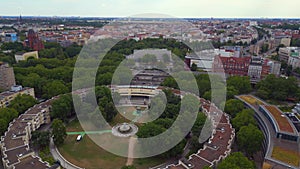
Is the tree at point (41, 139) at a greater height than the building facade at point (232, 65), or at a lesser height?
lesser

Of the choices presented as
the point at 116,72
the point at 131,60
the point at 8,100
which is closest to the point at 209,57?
the point at 131,60

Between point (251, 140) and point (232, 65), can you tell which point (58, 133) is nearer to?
point (251, 140)

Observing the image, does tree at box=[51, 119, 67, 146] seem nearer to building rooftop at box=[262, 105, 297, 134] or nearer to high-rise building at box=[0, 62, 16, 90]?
high-rise building at box=[0, 62, 16, 90]

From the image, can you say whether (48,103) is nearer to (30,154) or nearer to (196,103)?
(30,154)

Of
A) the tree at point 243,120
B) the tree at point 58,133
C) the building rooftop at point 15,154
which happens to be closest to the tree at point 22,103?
the tree at point 58,133

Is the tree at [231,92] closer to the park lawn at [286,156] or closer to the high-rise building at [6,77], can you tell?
the park lawn at [286,156]

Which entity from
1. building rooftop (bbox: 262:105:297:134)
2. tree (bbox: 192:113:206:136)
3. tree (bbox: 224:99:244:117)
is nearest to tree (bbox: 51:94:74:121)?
tree (bbox: 192:113:206:136)
